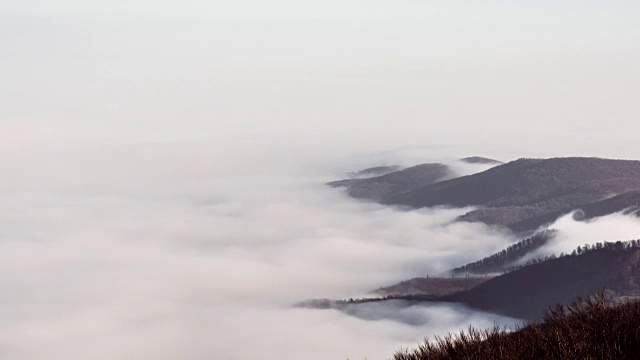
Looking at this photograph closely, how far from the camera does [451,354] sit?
24094mm

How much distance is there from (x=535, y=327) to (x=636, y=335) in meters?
3.07

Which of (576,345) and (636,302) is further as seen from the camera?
(636,302)

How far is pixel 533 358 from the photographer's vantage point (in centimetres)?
2214

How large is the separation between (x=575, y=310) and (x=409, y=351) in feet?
15.8

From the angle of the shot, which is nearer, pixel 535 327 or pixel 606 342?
pixel 606 342

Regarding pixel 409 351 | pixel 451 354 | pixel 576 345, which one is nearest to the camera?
pixel 576 345

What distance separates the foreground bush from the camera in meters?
21.7

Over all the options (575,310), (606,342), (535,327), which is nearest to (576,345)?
(606,342)

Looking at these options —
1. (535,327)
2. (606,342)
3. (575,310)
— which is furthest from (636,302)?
(606,342)

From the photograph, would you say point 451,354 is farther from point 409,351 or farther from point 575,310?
point 575,310

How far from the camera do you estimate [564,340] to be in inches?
861

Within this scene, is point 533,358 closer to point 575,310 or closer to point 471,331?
point 471,331

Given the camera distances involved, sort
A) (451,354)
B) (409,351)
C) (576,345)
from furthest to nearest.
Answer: (409,351), (451,354), (576,345)

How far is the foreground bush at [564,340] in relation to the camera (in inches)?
853
